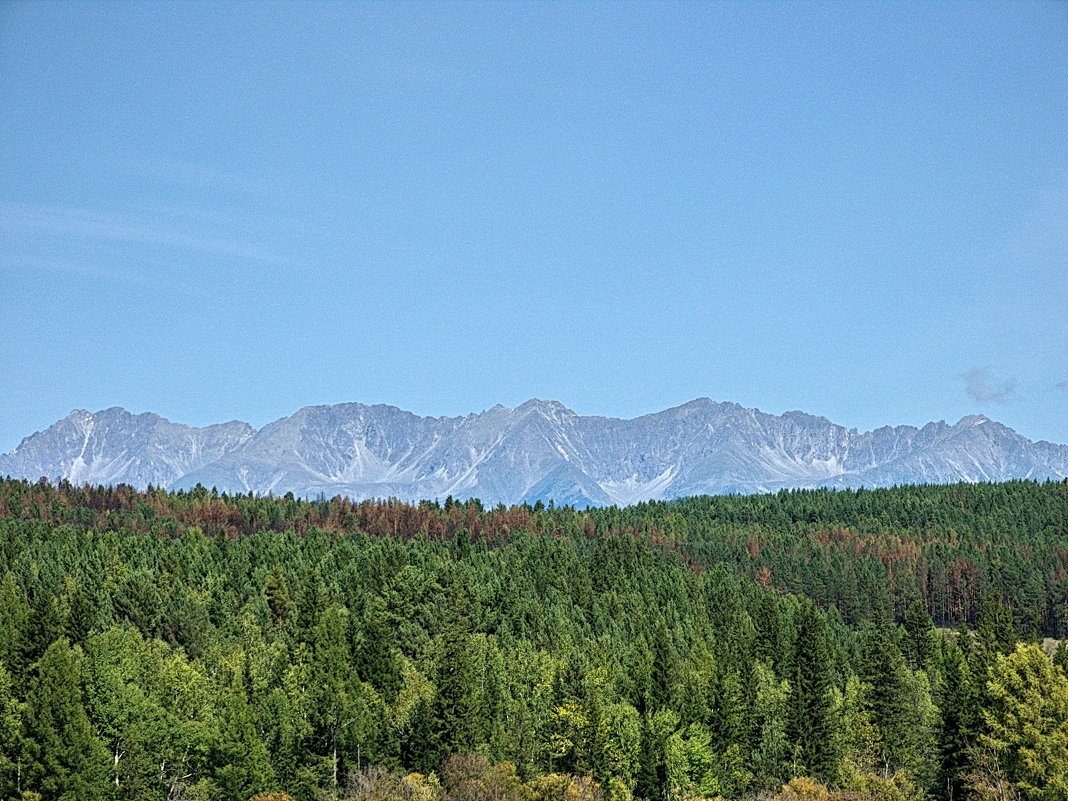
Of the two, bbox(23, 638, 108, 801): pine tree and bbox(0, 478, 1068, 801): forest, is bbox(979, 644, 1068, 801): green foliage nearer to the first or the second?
bbox(0, 478, 1068, 801): forest

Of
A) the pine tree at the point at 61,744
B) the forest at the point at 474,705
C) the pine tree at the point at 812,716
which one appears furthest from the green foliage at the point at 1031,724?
the pine tree at the point at 61,744

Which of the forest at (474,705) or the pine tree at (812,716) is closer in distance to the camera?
the forest at (474,705)

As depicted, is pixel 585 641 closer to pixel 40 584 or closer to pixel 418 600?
pixel 418 600

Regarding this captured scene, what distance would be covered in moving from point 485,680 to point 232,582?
201 ft

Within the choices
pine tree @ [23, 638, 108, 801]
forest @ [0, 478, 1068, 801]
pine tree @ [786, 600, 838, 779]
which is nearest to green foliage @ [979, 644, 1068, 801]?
forest @ [0, 478, 1068, 801]

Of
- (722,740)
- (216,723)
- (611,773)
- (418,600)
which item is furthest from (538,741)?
(418,600)

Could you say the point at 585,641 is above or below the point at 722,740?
above

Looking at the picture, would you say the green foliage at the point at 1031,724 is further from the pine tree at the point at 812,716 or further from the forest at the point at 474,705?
the pine tree at the point at 812,716

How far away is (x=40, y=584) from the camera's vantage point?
144625 millimetres

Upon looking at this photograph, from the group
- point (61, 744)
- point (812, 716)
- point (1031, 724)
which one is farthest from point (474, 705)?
point (1031, 724)

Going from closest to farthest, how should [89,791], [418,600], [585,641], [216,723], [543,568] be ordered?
[89,791] → [216,723] → [585,641] → [418,600] → [543,568]

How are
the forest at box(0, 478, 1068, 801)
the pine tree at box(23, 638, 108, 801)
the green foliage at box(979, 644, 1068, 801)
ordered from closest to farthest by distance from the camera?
the green foliage at box(979, 644, 1068, 801)
the pine tree at box(23, 638, 108, 801)
the forest at box(0, 478, 1068, 801)

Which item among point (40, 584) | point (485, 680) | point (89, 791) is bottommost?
point (89, 791)

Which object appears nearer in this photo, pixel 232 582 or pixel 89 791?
pixel 89 791
